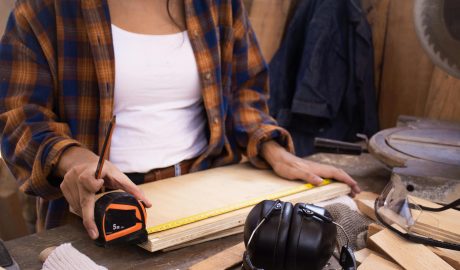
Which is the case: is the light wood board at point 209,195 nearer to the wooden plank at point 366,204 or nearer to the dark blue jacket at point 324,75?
the wooden plank at point 366,204

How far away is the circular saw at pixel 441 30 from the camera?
0.93 metres

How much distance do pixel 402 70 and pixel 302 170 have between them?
1231 millimetres

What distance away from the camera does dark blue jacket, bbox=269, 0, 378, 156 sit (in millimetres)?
1961

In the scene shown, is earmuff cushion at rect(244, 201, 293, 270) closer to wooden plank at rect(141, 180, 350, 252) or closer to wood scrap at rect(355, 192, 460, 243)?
wooden plank at rect(141, 180, 350, 252)

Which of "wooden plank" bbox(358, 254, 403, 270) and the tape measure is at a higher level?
the tape measure

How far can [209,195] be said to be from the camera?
37.2 inches

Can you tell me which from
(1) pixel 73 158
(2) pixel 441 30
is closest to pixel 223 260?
(1) pixel 73 158

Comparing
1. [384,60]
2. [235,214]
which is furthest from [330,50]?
[235,214]

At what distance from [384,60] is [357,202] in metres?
1.35

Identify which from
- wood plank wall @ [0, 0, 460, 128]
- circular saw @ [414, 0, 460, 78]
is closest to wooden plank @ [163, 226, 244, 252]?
circular saw @ [414, 0, 460, 78]

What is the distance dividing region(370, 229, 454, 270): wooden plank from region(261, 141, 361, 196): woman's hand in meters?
0.29

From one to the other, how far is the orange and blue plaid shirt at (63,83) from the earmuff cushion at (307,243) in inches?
20.0

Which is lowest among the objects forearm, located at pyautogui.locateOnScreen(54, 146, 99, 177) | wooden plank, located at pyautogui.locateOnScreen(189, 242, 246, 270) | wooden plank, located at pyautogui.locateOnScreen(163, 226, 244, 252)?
wooden plank, located at pyautogui.locateOnScreen(163, 226, 244, 252)

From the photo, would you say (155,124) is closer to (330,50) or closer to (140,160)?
(140,160)
